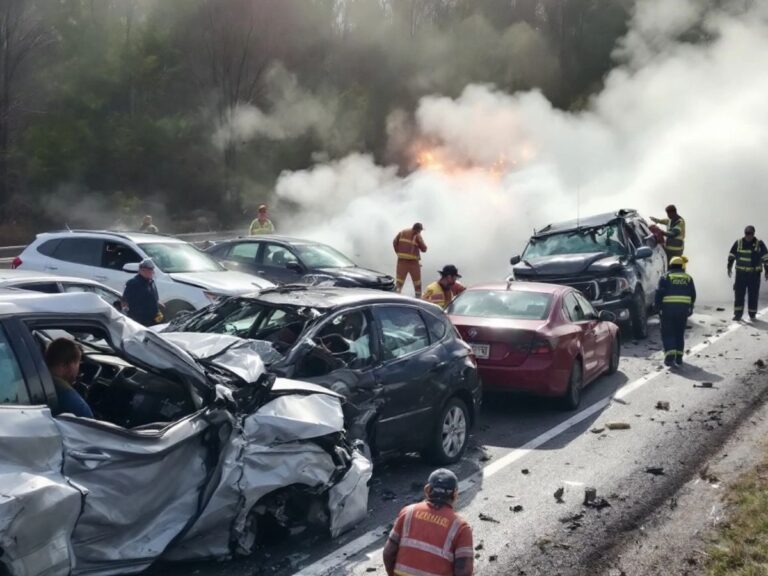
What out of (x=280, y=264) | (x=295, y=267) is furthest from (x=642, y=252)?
(x=280, y=264)

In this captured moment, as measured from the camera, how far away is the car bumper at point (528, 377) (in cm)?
928

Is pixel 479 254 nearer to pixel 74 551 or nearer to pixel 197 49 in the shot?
pixel 74 551

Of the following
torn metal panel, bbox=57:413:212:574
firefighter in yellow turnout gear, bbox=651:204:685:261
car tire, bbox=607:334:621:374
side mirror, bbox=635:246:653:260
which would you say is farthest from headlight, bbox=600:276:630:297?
torn metal panel, bbox=57:413:212:574

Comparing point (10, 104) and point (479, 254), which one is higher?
point (10, 104)

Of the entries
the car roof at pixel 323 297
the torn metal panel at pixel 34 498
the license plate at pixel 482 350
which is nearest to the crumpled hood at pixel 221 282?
the license plate at pixel 482 350

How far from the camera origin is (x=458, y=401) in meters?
7.76

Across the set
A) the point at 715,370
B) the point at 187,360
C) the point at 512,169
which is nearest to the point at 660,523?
the point at 187,360

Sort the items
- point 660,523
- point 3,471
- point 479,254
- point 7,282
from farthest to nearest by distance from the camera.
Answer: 1. point 479,254
2. point 7,282
3. point 660,523
4. point 3,471

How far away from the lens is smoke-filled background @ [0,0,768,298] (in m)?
23.8

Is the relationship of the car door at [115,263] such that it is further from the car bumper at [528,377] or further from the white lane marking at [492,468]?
the white lane marking at [492,468]

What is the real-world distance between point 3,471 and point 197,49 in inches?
1479

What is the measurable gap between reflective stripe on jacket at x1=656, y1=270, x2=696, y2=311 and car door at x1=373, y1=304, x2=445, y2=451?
6099 millimetres

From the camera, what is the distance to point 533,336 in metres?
9.38

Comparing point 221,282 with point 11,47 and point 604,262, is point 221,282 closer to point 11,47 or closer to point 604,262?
point 604,262
